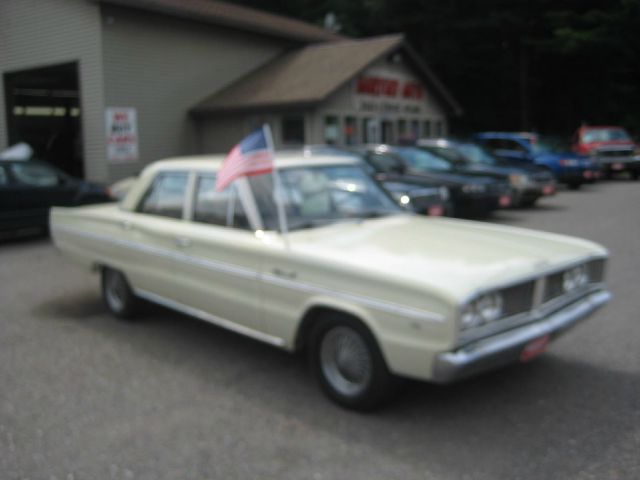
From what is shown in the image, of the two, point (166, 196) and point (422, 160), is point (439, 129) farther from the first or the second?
point (166, 196)

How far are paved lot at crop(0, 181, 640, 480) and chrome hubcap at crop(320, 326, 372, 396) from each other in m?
0.17

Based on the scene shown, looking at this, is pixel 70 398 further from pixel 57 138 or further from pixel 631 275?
pixel 57 138

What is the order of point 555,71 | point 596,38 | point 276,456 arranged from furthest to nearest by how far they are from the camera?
point 555,71
point 596,38
point 276,456

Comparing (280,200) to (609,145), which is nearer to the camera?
(280,200)

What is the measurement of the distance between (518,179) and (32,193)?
9.44 metres

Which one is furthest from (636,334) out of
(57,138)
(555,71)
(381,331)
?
(555,71)

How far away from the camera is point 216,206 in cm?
508

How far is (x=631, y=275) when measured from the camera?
23.8 ft

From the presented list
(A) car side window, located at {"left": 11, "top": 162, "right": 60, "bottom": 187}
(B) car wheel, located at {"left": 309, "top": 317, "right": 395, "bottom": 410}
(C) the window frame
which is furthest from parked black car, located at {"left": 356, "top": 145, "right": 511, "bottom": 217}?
(B) car wheel, located at {"left": 309, "top": 317, "right": 395, "bottom": 410}

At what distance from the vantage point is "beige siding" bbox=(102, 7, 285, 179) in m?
17.6

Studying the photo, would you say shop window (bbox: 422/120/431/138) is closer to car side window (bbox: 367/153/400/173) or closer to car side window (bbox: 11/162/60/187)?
car side window (bbox: 367/153/400/173)

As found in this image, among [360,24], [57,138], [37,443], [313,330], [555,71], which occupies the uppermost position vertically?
[360,24]

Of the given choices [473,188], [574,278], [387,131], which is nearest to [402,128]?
[387,131]

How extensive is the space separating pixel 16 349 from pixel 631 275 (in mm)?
6188
